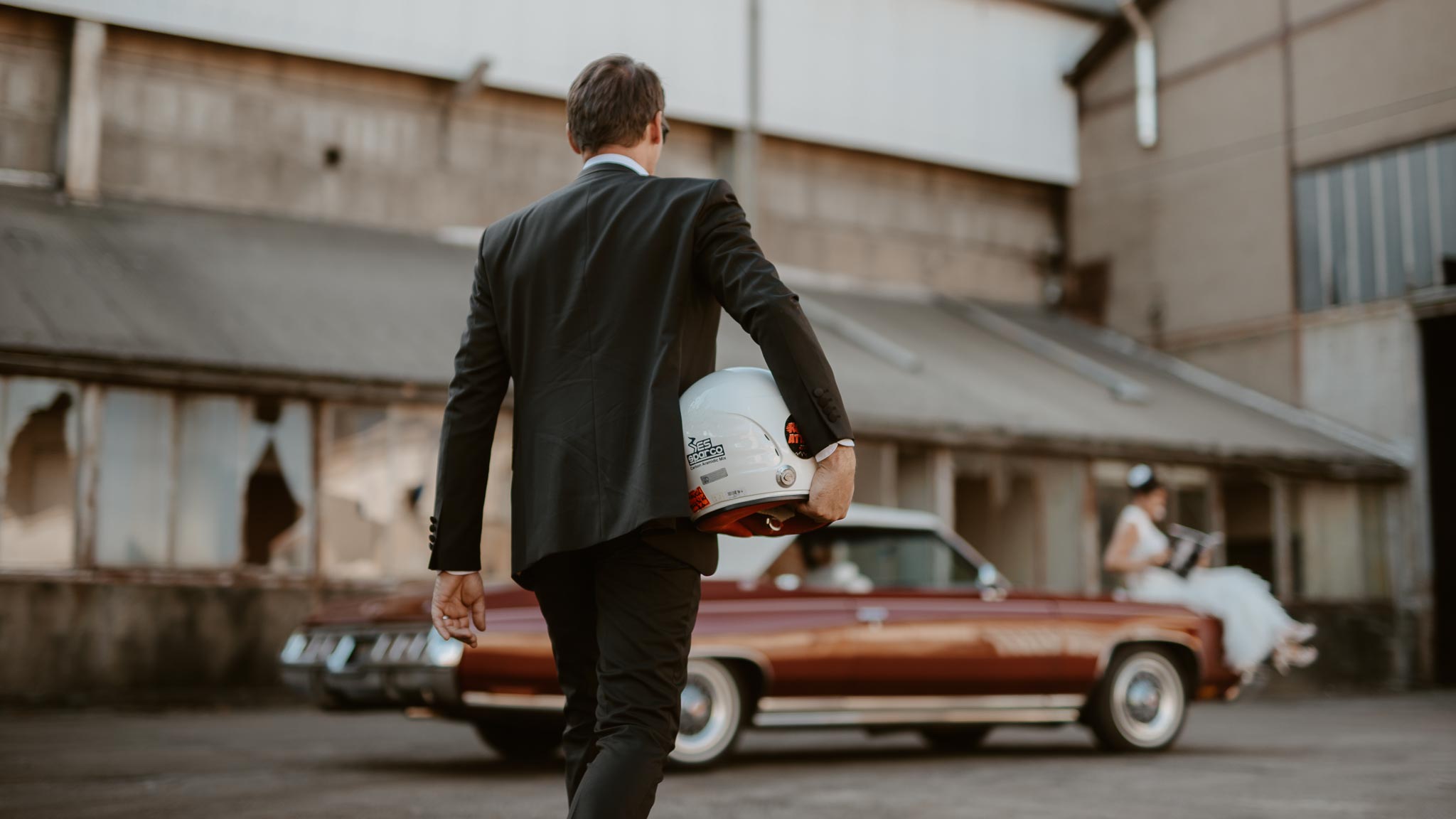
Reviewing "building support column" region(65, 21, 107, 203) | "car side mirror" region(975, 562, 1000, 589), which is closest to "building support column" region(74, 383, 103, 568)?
"building support column" region(65, 21, 107, 203)

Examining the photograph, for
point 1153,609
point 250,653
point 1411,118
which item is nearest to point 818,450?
point 1153,609

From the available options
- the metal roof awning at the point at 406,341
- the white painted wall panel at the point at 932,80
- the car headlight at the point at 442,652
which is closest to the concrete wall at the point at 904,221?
the white painted wall panel at the point at 932,80

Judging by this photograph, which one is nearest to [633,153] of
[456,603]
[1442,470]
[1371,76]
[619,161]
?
[619,161]

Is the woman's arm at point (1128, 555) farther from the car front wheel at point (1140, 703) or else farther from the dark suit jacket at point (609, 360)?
the dark suit jacket at point (609, 360)

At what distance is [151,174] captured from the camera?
16141mm

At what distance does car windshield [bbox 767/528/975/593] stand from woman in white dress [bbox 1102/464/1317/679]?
4.85ft

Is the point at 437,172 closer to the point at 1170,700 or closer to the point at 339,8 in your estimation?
the point at 339,8

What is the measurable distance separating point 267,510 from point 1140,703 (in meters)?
7.66

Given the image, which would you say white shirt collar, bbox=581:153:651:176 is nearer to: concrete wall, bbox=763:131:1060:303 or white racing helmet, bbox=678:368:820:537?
white racing helmet, bbox=678:368:820:537

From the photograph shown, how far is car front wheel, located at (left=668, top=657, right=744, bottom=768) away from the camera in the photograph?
7.42m

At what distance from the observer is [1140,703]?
29.1ft

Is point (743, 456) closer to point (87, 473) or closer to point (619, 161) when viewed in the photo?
point (619, 161)

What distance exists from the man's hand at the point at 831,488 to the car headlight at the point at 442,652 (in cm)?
439

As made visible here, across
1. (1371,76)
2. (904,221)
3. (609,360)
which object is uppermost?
(1371,76)
